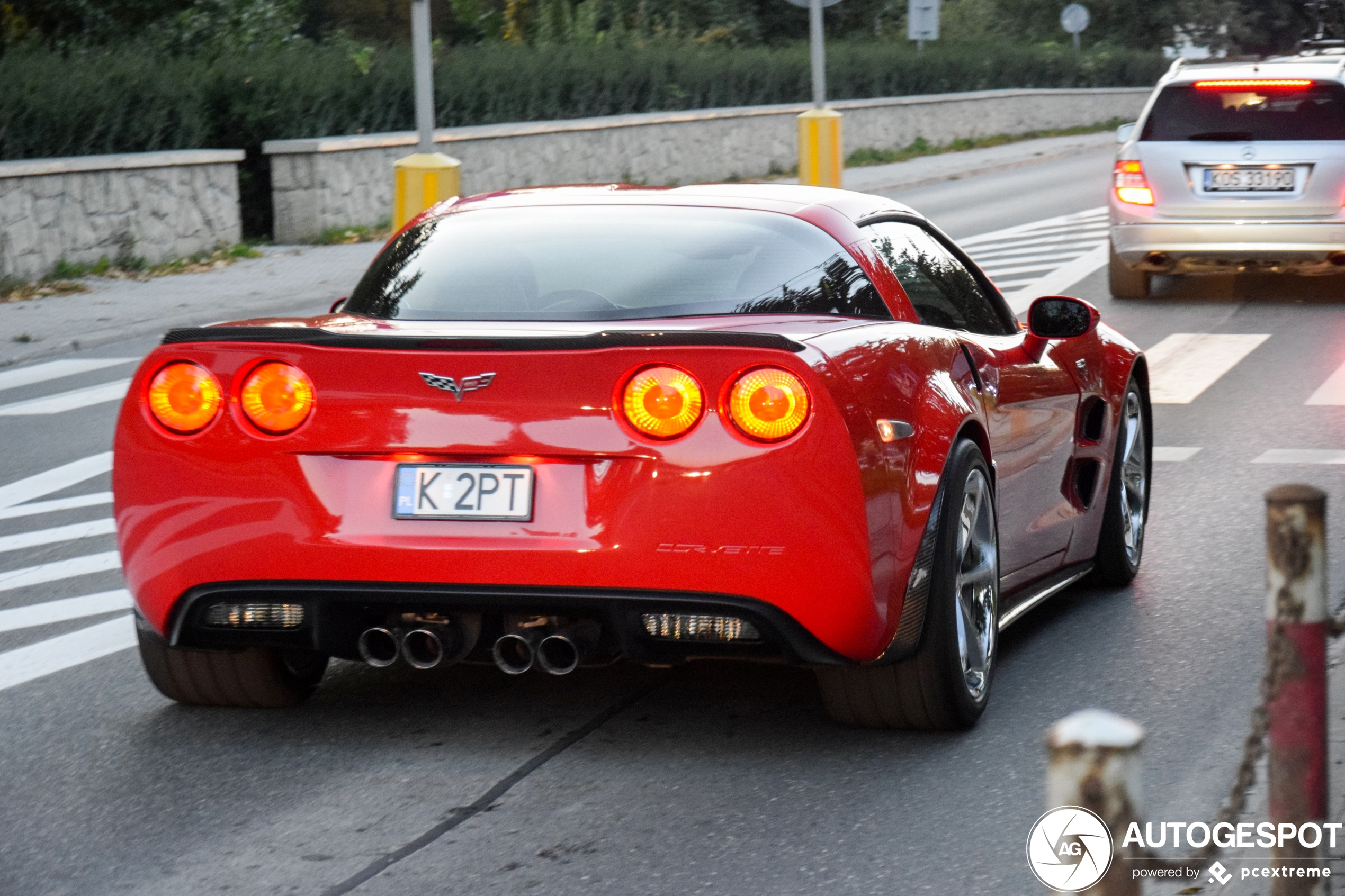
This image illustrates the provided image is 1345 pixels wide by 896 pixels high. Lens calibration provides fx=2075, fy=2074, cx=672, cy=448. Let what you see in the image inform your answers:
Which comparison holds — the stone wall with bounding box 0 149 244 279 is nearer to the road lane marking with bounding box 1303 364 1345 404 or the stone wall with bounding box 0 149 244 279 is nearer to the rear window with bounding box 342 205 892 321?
the road lane marking with bounding box 1303 364 1345 404

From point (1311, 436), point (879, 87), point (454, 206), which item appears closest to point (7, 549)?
point (454, 206)

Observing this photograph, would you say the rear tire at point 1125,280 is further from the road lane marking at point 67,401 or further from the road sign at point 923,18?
the road sign at point 923,18

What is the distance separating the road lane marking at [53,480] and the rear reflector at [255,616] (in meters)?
4.30

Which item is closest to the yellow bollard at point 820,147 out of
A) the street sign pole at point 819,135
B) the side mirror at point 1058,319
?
the street sign pole at point 819,135

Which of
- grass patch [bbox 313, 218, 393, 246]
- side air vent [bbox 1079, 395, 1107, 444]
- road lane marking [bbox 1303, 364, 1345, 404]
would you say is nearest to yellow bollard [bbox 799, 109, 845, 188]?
grass patch [bbox 313, 218, 393, 246]

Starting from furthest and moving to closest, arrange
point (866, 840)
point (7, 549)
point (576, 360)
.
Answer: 1. point (7, 549)
2. point (576, 360)
3. point (866, 840)

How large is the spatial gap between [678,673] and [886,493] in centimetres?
126

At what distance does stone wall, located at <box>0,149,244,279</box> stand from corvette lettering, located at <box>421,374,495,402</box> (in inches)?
531

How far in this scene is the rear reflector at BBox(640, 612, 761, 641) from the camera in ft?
14.9

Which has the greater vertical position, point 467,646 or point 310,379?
point 310,379

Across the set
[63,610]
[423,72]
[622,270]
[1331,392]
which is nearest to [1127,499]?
[622,270]

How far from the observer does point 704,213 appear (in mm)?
5488

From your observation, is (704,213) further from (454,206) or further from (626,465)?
(626,465)

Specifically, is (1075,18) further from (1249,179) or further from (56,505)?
(56,505)
